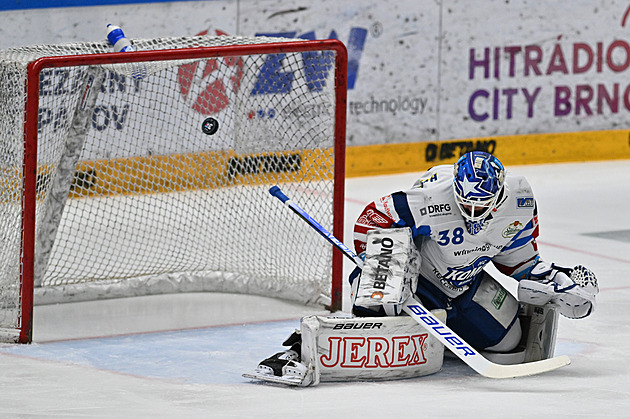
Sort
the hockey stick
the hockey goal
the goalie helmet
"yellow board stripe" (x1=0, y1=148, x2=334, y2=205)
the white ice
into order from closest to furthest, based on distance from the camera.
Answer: the white ice, the goalie helmet, the hockey stick, the hockey goal, "yellow board stripe" (x1=0, y1=148, x2=334, y2=205)

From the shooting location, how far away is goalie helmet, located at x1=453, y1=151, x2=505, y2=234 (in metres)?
4.26

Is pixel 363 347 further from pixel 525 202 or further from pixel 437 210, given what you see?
pixel 525 202

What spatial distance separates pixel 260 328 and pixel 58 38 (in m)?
3.27

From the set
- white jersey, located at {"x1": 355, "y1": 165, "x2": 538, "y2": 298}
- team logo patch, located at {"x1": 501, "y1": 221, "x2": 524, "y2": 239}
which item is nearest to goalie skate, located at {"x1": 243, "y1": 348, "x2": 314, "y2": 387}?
white jersey, located at {"x1": 355, "y1": 165, "x2": 538, "y2": 298}

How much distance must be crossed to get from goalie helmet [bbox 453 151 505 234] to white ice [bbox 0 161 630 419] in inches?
23.8

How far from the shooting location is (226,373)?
465cm

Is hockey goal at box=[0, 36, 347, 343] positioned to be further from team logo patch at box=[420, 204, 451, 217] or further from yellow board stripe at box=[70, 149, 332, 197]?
team logo patch at box=[420, 204, 451, 217]

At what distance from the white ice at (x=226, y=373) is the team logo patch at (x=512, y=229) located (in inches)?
19.8

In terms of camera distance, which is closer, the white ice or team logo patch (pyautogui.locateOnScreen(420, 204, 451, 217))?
the white ice

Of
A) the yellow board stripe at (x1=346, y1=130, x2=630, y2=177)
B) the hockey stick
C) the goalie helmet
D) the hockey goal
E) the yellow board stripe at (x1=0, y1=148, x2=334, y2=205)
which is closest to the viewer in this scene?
the goalie helmet

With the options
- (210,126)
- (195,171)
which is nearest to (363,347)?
(210,126)

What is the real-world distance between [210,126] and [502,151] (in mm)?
4474

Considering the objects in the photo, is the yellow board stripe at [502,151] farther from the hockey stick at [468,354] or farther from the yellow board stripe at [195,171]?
the hockey stick at [468,354]

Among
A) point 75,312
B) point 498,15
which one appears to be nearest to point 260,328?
point 75,312
